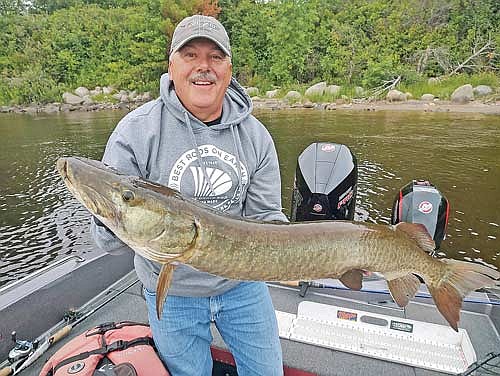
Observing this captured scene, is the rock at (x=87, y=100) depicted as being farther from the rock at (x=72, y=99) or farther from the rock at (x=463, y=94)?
the rock at (x=463, y=94)

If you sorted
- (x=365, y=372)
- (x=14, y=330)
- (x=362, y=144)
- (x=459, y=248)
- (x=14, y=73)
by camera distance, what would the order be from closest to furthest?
(x=365, y=372), (x=14, y=330), (x=459, y=248), (x=362, y=144), (x=14, y=73)

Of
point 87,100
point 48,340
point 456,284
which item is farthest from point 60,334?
point 87,100

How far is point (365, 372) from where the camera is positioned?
2.30 metres

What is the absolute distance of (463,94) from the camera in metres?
20.8

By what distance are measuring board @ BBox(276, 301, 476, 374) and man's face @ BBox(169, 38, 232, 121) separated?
1.61m

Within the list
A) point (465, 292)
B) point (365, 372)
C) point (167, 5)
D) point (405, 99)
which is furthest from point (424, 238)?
point (167, 5)

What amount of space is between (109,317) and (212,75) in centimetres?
196

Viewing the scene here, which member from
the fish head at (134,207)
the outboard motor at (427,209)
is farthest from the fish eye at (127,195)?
the outboard motor at (427,209)

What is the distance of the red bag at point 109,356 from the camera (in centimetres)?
181

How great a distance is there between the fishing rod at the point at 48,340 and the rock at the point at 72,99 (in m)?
26.9

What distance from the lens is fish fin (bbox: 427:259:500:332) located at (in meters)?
1.82

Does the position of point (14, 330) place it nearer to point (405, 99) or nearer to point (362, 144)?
point (362, 144)

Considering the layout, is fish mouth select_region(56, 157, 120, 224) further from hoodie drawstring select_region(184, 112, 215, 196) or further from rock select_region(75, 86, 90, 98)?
rock select_region(75, 86, 90, 98)

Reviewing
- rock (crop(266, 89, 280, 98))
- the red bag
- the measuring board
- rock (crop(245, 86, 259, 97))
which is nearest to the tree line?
rock (crop(245, 86, 259, 97))
